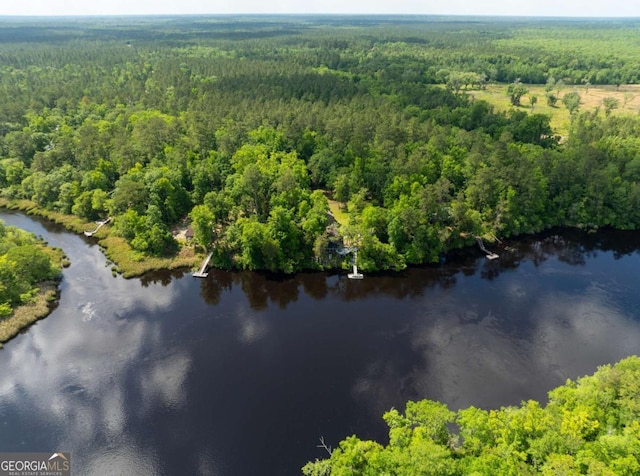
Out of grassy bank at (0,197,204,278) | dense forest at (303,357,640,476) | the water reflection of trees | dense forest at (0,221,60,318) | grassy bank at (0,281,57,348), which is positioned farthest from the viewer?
grassy bank at (0,197,204,278)

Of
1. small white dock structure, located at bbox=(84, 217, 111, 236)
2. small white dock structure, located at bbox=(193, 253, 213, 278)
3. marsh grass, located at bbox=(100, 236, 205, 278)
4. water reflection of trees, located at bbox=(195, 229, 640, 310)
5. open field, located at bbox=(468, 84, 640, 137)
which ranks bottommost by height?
water reflection of trees, located at bbox=(195, 229, 640, 310)

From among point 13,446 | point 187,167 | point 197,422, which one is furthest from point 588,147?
point 13,446

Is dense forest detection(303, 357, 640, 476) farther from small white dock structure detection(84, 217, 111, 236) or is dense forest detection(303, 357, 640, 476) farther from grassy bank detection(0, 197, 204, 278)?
small white dock structure detection(84, 217, 111, 236)

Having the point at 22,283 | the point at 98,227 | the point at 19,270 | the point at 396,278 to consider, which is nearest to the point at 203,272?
the point at 22,283

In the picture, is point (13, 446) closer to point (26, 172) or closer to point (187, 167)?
point (187, 167)

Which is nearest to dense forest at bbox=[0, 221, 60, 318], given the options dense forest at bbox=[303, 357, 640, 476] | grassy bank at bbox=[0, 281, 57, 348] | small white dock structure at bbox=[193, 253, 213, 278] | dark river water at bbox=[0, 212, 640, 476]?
grassy bank at bbox=[0, 281, 57, 348]

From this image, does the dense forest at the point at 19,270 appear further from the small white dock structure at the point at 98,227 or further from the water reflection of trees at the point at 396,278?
the water reflection of trees at the point at 396,278

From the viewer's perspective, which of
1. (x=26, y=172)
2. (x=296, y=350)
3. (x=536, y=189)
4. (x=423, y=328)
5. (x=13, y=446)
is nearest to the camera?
(x=13, y=446)
